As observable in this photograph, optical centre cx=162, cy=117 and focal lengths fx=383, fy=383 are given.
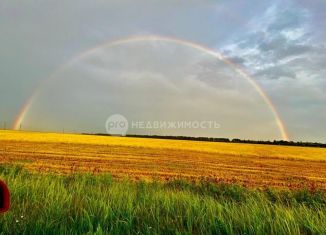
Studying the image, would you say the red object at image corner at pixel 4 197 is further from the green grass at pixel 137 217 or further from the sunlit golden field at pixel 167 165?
the sunlit golden field at pixel 167 165

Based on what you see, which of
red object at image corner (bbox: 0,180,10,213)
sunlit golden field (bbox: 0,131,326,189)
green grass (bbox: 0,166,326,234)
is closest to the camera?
red object at image corner (bbox: 0,180,10,213)

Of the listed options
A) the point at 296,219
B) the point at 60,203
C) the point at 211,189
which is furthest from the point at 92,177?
the point at 296,219

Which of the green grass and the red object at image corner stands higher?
the red object at image corner

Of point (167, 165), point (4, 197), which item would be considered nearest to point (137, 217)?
point (4, 197)

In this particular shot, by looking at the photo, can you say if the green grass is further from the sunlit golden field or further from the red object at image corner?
the sunlit golden field

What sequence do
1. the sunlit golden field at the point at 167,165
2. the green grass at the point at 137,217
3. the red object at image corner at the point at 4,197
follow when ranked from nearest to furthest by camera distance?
1. the red object at image corner at the point at 4,197
2. the green grass at the point at 137,217
3. the sunlit golden field at the point at 167,165

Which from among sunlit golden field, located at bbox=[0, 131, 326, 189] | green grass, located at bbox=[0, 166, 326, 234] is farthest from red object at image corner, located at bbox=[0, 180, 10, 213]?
sunlit golden field, located at bbox=[0, 131, 326, 189]

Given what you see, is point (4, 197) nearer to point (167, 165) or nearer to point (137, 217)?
point (137, 217)

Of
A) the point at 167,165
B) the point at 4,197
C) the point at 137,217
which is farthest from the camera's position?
the point at 167,165

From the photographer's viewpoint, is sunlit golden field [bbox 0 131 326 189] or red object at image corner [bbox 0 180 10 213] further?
sunlit golden field [bbox 0 131 326 189]

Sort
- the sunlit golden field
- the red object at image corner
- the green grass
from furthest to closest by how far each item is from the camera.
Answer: the sunlit golden field
the green grass
the red object at image corner

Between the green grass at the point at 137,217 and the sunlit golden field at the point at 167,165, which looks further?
the sunlit golden field at the point at 167,165

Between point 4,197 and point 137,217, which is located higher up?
point 4,197

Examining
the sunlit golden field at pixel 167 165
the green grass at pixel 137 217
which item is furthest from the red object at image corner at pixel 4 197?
the sunlit golden field at pixel 167 165
